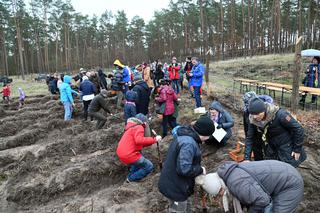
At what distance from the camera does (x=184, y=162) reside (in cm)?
281

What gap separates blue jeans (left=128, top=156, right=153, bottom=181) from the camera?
4910mm

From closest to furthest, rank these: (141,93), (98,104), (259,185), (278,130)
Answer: (259,185), (278,130), (141,93), (98,104)

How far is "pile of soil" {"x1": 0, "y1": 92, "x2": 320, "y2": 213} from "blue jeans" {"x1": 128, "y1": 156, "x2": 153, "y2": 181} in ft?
0.46

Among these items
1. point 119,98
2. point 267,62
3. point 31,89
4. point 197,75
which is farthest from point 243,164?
point 31,89

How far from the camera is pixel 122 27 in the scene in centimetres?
4897

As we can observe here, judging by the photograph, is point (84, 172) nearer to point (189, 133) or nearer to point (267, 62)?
point (189, 133)

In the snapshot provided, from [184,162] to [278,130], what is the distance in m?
1.30

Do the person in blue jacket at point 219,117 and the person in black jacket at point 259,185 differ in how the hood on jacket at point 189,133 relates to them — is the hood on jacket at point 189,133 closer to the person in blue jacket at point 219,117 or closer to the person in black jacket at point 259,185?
the person in black jacket at point 259,185

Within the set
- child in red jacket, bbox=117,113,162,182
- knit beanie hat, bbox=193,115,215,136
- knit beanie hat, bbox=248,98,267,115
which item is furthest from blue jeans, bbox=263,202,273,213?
child in red jacket, bbox=117,113,162,182

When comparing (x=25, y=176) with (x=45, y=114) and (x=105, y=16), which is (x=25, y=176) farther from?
(x=105, y=16)

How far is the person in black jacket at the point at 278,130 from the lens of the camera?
10.1ft

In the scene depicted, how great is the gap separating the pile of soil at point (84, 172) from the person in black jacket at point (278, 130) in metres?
1.05

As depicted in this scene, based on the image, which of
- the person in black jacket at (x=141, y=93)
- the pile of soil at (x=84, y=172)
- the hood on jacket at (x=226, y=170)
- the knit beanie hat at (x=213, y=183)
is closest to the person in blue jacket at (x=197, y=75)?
the pile of soil at (x=84, y=172)

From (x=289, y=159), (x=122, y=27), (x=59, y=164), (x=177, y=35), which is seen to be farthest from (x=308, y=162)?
(x=122, y=27)
